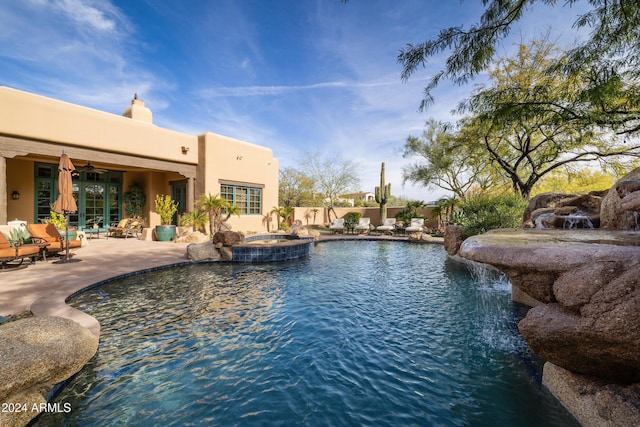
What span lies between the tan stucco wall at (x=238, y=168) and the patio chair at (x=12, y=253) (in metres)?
6.96

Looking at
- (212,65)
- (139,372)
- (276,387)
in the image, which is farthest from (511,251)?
(212,65)

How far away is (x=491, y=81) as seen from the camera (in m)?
12.7

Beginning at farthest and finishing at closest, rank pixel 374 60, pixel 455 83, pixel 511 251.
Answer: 1. pixel 374 60
2. pixel 455 83
3. pixel 511 251

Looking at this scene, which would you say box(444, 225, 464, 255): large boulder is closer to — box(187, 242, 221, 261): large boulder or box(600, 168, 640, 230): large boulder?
box(600, 168, 640, 230): large boulder

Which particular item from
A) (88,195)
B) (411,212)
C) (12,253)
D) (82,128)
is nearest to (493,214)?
Answer: (411,212)

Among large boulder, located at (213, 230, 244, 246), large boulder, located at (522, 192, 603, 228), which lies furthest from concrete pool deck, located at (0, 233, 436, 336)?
large boulder, located at (522, 192, 603, 228)

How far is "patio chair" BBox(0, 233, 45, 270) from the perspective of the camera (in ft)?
19.5

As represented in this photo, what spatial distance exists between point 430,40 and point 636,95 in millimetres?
3147

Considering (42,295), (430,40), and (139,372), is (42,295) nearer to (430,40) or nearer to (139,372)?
(139,372)

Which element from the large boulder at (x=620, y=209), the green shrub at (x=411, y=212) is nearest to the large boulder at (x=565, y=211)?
the large boulder at (x=620, y=209)

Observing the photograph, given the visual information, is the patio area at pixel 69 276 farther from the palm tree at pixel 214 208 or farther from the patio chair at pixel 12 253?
the palm tree at pixel 214 208

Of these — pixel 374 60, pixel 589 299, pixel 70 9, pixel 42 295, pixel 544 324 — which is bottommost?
pixel 42 295

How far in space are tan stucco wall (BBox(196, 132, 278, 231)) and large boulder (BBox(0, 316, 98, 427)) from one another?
10.9 m

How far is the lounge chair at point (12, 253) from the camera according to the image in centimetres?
594
